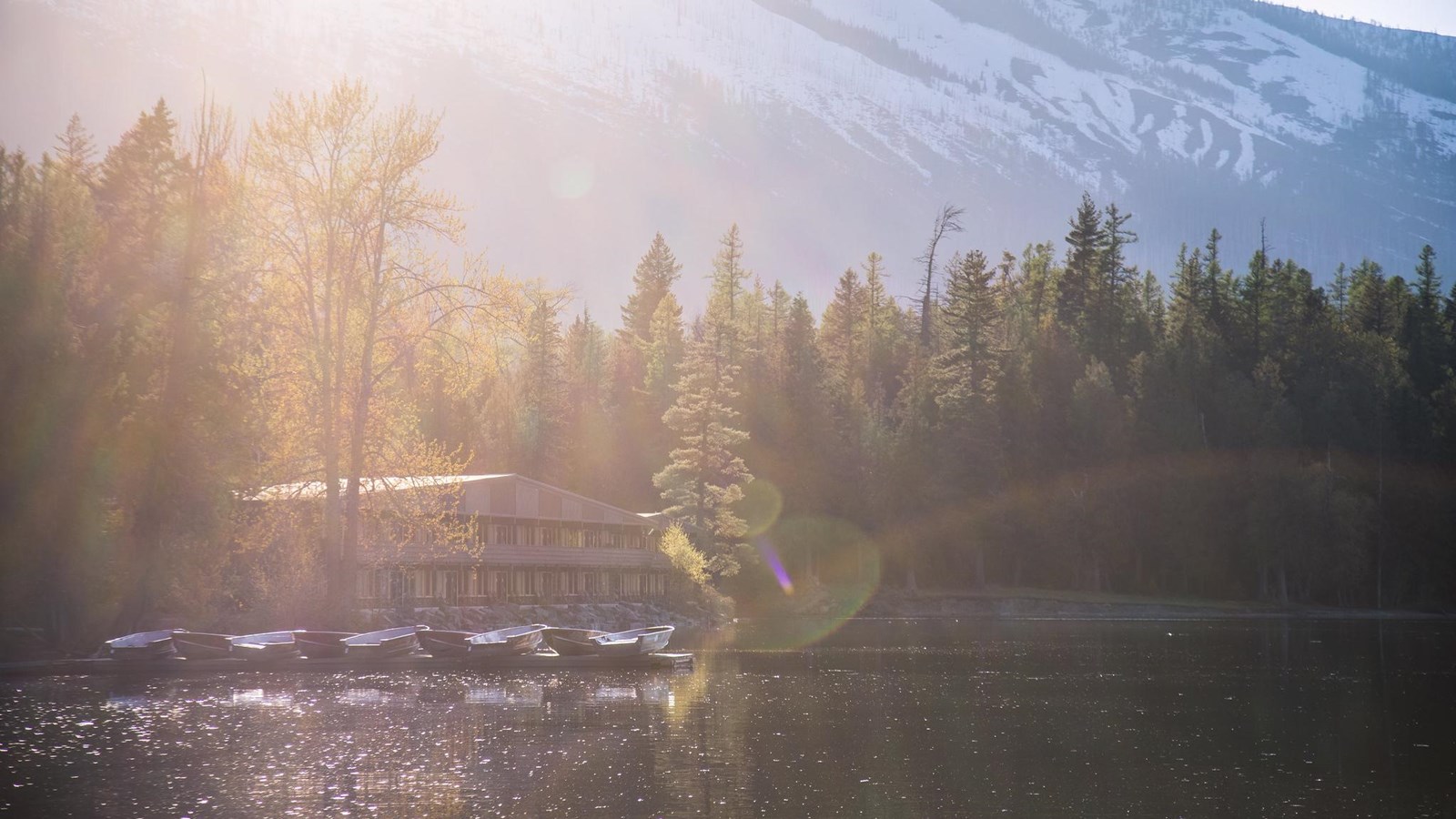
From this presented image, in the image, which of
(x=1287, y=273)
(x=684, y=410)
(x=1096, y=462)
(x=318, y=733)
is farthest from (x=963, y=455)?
(x=318, y=733)

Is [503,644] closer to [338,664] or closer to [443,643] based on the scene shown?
[443,643]

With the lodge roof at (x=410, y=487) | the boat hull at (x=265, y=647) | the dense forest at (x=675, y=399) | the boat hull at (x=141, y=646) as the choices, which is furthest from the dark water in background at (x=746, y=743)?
the dense forest at (x=675, y=399)

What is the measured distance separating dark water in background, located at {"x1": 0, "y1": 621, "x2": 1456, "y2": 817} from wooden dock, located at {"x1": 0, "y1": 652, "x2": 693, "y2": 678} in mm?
558

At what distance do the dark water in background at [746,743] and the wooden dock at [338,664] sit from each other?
558 mm

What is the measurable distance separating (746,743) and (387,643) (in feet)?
63.0

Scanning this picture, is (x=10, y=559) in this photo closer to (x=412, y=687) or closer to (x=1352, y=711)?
(x=412, y=687)

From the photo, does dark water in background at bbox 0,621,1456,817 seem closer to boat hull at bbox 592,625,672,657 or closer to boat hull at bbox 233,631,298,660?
boat hull at bbox 233,631,298,660

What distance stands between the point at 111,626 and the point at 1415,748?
1465 inches

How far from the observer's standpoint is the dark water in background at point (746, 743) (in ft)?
63.0

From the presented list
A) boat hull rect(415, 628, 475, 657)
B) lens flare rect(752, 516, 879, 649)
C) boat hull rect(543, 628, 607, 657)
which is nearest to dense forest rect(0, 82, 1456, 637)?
lens flare rect(752, 516, 879, 649)

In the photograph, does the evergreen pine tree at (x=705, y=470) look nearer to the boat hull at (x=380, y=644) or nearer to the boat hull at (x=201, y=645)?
the boat hull at (x=380, y=644)

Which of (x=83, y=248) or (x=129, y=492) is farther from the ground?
(x=83, y=248)

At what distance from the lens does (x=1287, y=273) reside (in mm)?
112312

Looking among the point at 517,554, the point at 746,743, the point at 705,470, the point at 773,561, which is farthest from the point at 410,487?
the point at 773,561
